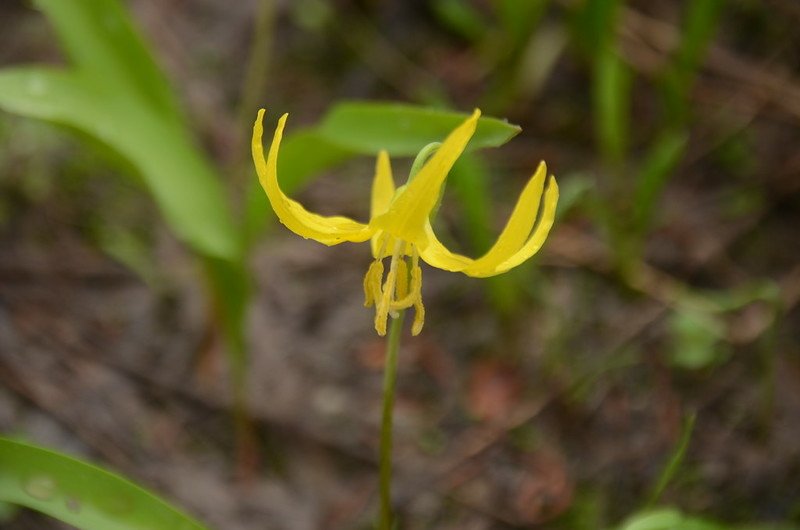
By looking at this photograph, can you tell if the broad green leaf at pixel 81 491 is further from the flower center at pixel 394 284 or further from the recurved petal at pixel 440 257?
the recurved petal at pixel 440 257

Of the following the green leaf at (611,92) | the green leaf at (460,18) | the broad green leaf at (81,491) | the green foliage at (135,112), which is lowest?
the broad green leaf at (81,491)

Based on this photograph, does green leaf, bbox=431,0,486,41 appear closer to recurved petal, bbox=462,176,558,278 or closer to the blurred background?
the blurred background

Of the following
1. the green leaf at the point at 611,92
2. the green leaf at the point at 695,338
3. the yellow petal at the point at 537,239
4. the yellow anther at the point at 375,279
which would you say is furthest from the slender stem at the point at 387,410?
the green leaf at the point at 611,92

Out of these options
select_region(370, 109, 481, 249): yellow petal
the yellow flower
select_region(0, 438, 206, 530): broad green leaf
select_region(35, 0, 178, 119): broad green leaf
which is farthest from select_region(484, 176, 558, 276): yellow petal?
select_region(35, 0, 178, 119): broad green leaf

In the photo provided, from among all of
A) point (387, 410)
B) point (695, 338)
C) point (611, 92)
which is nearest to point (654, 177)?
point (611, 92)

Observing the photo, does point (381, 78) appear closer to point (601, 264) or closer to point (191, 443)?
point (601, 264)

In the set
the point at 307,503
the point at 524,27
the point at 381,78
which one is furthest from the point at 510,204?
the point at 307,503
